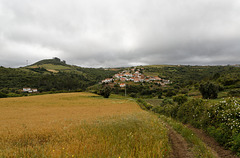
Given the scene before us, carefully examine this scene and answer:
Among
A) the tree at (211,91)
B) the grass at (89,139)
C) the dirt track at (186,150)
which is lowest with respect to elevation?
the tree at (211,91)

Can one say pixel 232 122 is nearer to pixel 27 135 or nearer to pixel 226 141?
pixel 226 141

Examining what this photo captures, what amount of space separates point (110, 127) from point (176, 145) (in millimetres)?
3328

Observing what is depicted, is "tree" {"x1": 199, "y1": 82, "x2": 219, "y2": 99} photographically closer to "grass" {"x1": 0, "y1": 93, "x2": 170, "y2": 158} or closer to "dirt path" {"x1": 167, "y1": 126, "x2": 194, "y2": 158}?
"grass" {"x1": 0, "y1": 93, "x2": 170, "y2": 158}

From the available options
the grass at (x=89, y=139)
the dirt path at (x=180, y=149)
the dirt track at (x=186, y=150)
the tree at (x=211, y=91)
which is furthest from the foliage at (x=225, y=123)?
the tree at (x=211, y=91)

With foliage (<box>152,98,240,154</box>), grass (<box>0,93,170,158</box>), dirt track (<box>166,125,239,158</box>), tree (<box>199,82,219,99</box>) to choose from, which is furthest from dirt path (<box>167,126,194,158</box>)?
tree (<box>199,82,219,99</box>)

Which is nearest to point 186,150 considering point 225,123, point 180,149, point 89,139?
point 180,149

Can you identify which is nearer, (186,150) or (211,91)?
(186,150)

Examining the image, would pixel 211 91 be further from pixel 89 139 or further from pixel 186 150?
pixel 89 139

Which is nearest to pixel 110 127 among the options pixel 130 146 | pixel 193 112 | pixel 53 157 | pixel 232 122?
pixel 130 146

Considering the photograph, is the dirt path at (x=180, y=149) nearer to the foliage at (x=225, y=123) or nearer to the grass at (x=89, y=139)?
the grass at (x=89, y=139)

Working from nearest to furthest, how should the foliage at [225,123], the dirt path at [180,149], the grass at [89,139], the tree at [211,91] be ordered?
the grass at [89,139] → the dirt path at [180,149] → the foliage at [225,123] → the tree at [211,91]

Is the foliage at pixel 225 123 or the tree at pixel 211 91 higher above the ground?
the foliage at pixel 225 123

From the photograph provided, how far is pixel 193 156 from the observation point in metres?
4.73

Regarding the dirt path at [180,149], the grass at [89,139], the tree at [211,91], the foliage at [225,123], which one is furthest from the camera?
the tree at [211,91]
